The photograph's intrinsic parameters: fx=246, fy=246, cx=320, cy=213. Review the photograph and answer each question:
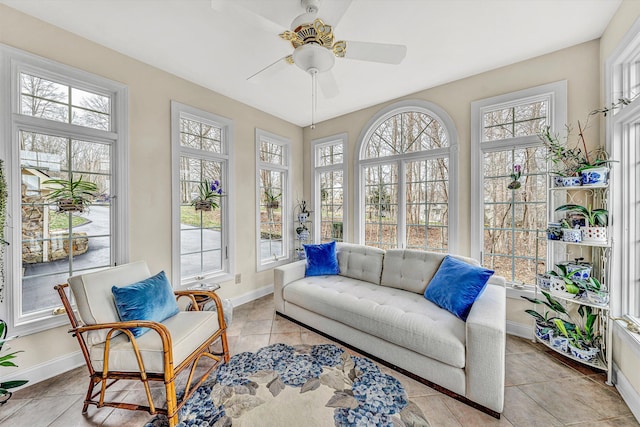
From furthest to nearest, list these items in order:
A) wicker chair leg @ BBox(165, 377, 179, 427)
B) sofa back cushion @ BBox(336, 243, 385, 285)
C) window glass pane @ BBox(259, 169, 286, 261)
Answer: window glass pane @ BBox(259, 169, 286, 261) → sofa back cushion @ BBox(336, 243, 385, 285) → wicker chair leg @ BBox(165, 377, 179, 427)

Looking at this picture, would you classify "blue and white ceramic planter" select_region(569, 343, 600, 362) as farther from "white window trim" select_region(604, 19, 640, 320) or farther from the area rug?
the area rug

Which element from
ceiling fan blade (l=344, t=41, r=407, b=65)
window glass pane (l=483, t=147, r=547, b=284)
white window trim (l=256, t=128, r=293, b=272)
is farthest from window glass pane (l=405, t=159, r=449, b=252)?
white window trim (l=256, t=128, r=293, b=272)

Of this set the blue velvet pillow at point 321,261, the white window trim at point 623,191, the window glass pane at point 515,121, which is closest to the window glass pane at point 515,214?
the window glass pane at point 515,121

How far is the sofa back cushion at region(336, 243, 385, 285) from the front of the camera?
3.04m

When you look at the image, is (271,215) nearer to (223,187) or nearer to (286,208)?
(286,208)

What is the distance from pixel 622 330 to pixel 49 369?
15.0 ft

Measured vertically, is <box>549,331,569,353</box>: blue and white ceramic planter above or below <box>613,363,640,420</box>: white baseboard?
above

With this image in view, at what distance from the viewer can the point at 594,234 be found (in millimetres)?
2016

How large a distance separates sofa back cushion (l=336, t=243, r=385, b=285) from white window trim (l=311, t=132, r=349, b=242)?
0.77 m

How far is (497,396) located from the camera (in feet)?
5.31

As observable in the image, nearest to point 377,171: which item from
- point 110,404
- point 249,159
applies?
point 249,159

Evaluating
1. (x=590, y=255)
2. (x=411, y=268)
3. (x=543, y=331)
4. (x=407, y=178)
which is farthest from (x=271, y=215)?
(x=590, y=255)

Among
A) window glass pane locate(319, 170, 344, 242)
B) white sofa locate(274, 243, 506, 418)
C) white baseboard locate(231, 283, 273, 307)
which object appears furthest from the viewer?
window glass pane locate(319, 170, 344, 242)

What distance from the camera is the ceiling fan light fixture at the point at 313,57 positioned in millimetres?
1697
